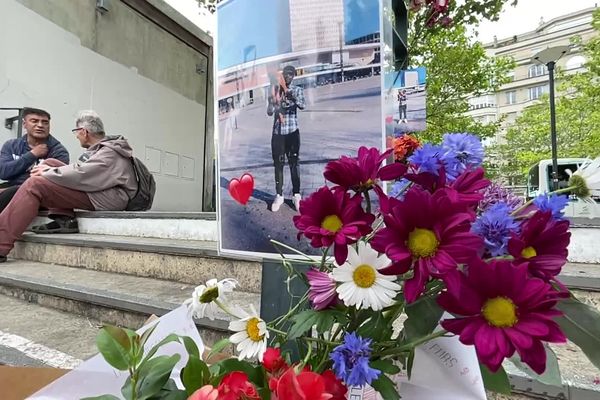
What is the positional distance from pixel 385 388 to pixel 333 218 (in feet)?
0.55

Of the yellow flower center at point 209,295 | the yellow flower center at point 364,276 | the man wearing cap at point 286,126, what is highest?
the man wearing cap at point 286,126

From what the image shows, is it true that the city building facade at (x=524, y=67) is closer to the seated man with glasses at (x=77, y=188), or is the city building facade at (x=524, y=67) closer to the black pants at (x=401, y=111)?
the black pants at (x=401, y=111)

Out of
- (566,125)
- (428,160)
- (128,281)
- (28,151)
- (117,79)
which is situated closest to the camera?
(428,160)

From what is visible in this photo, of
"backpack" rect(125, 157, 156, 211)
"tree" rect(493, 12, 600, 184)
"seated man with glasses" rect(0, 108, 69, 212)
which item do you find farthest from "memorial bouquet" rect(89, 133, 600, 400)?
"tree" rect(493, 12, 600, 184)

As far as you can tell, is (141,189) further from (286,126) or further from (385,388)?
(385,388)

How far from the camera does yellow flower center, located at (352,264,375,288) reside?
36 centimetres

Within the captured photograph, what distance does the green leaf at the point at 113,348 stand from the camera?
1.25 feet

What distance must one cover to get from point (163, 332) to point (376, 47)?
1.72 feet

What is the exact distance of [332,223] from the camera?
38cm

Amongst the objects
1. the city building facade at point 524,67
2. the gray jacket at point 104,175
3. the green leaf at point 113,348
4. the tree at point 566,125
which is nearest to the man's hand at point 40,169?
the gray jacket at point 104,175

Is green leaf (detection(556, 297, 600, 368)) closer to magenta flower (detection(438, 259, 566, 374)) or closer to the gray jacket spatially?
magenta flower (detection(438, 259, 566, 374))

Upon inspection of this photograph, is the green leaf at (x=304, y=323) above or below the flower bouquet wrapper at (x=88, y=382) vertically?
above

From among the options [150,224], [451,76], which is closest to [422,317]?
[150,224]

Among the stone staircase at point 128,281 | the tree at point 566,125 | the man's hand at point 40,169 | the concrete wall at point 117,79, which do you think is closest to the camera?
the stone staircase at point 128,281
